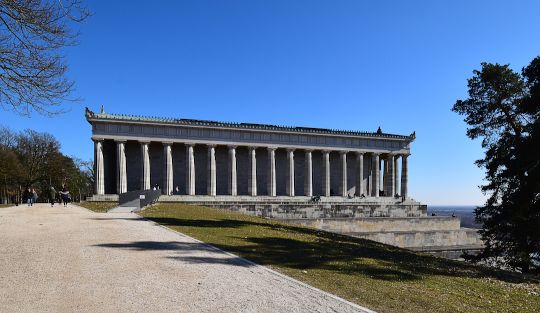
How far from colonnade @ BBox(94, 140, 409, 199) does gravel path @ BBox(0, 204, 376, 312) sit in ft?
129

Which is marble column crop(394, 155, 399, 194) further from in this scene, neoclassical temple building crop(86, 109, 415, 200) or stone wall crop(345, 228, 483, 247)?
stone wall crop(345, 228, 483, 247)

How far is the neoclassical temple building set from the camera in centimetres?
5362

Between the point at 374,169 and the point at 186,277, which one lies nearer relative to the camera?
the point at 186,277

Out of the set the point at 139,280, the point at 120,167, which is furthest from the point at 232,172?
the point at 139,280

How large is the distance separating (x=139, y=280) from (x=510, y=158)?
22.4 m

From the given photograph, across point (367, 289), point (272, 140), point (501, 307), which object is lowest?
point (501, 307)

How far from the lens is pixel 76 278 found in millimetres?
9266

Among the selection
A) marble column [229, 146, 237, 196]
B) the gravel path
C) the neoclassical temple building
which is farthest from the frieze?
the gravel path

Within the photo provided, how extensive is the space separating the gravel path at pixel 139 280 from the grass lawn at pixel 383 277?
103 centimetres

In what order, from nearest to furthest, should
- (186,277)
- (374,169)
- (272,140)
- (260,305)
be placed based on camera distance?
(260,305) < (186,277) < (272,140) < (374,169)

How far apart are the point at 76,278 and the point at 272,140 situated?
52339mm

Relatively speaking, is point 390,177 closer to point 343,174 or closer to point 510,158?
point 343,174

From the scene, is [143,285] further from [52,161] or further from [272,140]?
[52,161]

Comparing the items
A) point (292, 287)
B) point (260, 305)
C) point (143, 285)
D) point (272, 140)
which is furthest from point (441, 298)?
point (272, 140)
